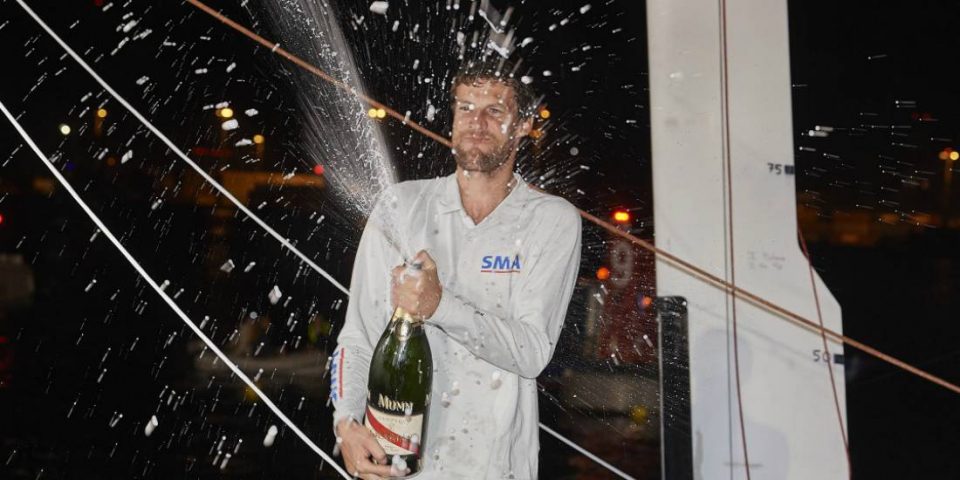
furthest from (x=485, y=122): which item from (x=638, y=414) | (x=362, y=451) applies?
(x=638, y=414)

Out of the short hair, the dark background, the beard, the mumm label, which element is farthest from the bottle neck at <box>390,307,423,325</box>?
the dark background

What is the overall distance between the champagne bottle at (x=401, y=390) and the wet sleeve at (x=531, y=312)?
0.09 meters

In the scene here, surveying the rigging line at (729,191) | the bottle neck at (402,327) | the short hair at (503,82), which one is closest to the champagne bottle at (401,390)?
the bottle neck at (402,327)

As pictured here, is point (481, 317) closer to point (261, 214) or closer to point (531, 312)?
point (531, 312)

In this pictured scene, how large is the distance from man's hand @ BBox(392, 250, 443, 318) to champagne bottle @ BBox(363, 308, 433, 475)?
3 cm

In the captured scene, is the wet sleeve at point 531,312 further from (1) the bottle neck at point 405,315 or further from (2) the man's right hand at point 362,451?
(2) the man's right hand at point 362,451

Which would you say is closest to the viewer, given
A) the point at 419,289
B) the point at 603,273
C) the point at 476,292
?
the point at 419,289

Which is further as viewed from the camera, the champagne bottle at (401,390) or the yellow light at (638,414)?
the yellow light at (638,414)

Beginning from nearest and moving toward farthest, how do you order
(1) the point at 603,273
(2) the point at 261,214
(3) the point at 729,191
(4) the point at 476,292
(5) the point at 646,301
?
(4) the point at 476,292
(3) the point at 729,191
(5) the point at 646,301
(1) the point at 603,273
(2) the point at 261,214

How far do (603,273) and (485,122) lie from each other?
190 cm

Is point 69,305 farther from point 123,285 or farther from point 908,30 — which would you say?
point 908,30

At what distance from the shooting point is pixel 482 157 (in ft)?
5.37

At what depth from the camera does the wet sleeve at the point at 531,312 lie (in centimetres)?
134

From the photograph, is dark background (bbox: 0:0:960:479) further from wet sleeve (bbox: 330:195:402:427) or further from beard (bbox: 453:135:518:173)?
wet sleeve (bbox: 330:195:402:427)
